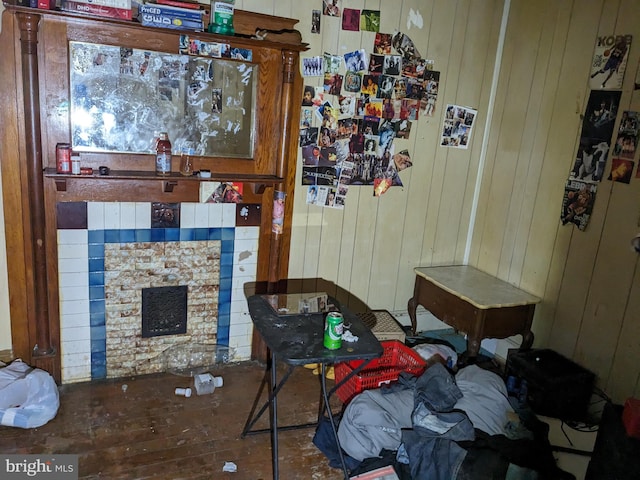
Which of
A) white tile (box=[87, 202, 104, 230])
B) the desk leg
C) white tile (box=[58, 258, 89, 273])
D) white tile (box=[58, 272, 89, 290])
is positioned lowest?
the desk leg

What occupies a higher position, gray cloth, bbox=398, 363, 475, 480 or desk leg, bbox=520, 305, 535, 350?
desk leg, bbox=520, 305, 535, 350

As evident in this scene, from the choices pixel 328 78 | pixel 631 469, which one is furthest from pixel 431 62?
pixel 631 469

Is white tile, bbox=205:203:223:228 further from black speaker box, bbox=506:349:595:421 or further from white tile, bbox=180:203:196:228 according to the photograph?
black speaker box, bbox=506:349:595:421

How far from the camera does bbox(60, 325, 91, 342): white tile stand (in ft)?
8.79

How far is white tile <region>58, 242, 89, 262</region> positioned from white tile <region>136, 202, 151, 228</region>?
28cm

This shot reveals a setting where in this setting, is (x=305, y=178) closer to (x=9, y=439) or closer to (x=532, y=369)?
(x=532, y=369)

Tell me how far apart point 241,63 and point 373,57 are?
81 centimetres

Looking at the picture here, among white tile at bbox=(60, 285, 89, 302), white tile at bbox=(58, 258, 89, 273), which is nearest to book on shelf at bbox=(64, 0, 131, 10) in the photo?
white tile at bbox=(58, 258, 89, 273)

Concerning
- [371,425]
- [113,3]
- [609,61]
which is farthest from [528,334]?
[113,3]

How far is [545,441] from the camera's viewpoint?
7.87 feet

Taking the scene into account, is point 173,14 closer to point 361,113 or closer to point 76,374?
point 361,113

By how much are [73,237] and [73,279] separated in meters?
0.22

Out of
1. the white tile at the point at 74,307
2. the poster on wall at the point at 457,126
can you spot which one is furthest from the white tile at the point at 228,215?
the poster on wall at the point at 457,126

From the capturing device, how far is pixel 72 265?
2.62 meters
